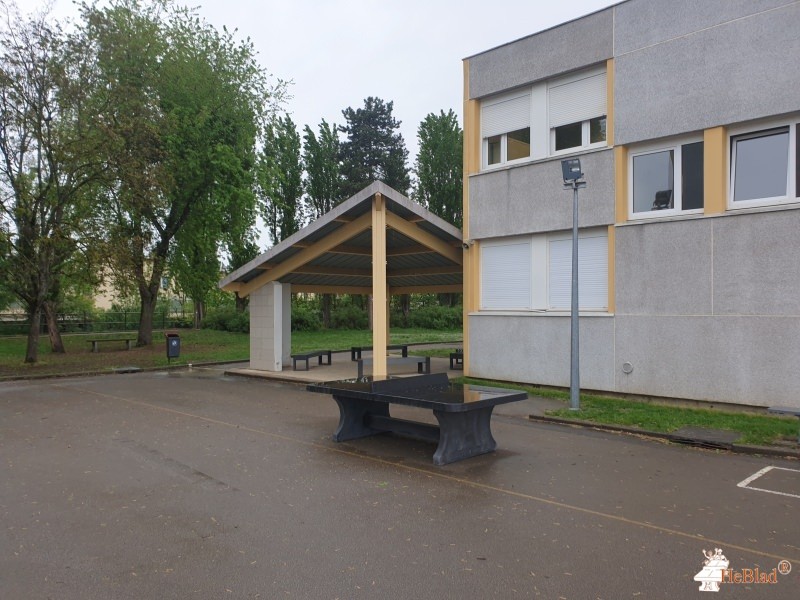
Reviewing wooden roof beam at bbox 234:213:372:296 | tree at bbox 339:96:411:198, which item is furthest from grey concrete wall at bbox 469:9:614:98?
tree at bbox 339:96:411:198

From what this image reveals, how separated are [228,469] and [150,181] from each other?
15.5 meters

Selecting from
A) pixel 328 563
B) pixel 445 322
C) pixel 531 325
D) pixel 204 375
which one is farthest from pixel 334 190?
pixel 328 563

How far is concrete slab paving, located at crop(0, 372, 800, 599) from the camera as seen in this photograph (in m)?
4.23

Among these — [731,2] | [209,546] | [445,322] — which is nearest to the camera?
[209,546]

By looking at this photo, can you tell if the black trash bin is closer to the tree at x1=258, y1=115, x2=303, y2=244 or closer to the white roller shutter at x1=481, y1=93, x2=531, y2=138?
the white roller shutter at x1=481, y1=93, x2=531, y2=138

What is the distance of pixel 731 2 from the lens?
10.9 m

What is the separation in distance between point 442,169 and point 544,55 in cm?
3427

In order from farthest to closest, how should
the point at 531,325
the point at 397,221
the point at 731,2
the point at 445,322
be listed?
the point at 445,322
the point at 397,221
the point at 531,325
the point at 731,2

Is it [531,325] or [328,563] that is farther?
[531,325]

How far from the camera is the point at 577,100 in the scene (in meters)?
13.3

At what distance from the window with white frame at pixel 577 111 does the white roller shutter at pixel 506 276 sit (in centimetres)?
237

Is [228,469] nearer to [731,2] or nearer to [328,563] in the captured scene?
[328,563]

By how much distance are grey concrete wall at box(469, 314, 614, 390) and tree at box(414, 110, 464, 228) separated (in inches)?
1295

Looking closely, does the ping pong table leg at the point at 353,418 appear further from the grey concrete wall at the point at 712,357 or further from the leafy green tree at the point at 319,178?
the leafy green tree at the point at 319,178
